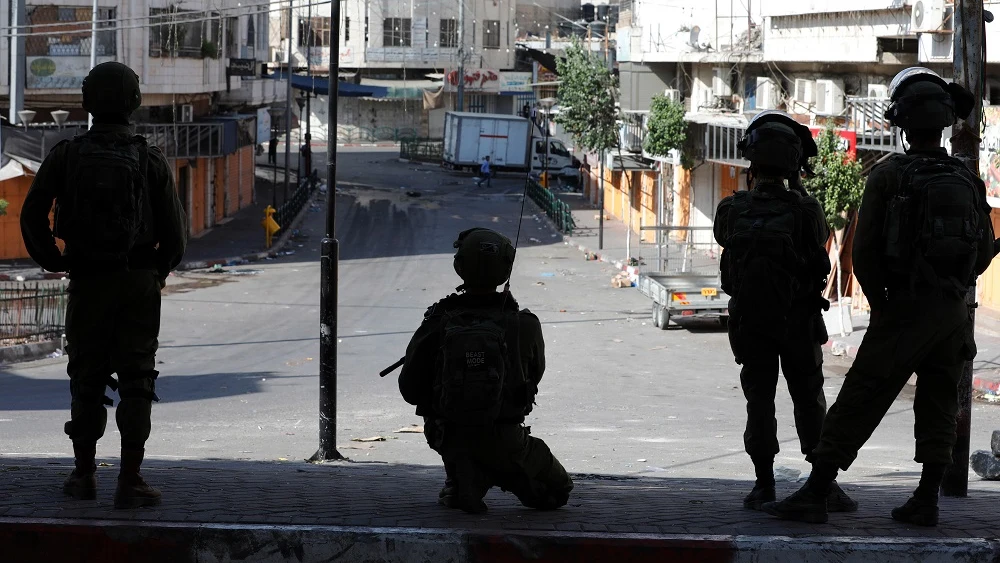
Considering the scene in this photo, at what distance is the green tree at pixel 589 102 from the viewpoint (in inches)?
1441

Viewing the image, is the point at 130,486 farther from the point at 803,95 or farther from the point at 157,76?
the point at 157,76

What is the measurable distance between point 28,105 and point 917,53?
2151 cm

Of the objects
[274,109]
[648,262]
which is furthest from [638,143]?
[274,109]

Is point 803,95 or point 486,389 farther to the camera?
point 803,95

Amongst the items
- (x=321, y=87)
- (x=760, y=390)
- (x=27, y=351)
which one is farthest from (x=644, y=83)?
(x=760, y=390)

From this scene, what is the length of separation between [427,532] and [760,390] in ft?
5.70

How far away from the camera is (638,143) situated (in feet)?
125

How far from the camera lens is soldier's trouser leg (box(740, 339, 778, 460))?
5754 mm

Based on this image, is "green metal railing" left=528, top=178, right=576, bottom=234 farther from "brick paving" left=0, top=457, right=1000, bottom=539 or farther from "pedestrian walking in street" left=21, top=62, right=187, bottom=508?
"pedestrian walking in street" left=21, top=62, right=187, bottom=508

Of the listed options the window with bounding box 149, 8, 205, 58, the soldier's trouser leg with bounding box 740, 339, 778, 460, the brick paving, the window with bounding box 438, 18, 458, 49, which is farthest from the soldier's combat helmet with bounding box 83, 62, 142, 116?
the window with bounding box 438, 18, 458, 49

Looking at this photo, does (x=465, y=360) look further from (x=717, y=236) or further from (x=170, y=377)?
(x=170, y=377)

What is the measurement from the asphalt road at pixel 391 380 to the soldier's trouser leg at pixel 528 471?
3.75 meters

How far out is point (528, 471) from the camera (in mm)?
5609

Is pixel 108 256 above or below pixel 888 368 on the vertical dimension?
above
